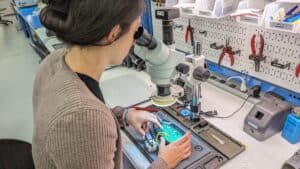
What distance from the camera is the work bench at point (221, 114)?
92 cm

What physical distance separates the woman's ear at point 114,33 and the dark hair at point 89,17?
0.01 m

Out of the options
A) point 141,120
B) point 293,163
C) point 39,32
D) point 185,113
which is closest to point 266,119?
point 293,163

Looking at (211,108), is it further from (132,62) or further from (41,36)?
(41,36)

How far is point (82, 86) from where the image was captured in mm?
644

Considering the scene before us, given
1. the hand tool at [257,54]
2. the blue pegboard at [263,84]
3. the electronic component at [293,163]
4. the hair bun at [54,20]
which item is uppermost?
the hair bun at [54,20]

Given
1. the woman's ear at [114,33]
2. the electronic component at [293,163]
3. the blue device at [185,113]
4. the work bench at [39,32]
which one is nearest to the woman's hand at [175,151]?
the blue device at [185,113]

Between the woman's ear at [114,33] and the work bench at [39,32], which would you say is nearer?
the woman's ear at [114,33]

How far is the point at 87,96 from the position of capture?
617 mm

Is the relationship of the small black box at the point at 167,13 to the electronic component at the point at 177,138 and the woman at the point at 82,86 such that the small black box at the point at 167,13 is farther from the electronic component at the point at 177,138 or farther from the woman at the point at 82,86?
the electronic component at the point at 177,138

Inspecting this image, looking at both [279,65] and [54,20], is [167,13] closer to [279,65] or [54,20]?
[54,20]

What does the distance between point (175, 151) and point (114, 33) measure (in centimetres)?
50

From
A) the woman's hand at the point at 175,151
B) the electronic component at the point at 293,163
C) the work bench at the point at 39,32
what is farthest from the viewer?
the work bench at the point at 39,32

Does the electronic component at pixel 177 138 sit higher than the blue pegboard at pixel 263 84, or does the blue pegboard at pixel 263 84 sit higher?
the blue pegboard at pixel 263 84

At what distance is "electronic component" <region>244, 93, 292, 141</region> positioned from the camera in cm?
100
